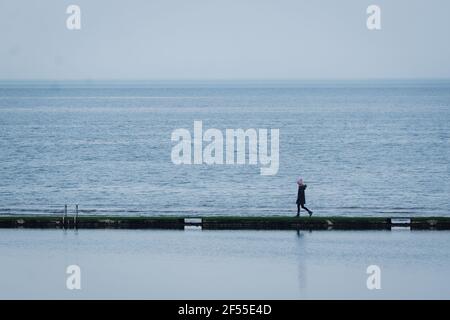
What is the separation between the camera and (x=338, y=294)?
83.4 ft

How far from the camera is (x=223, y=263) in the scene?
1185 inches

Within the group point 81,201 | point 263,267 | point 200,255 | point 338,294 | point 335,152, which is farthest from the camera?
point 335,152

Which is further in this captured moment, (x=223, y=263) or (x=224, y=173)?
(x=224, y=173)

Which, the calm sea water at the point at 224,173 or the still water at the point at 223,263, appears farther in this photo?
the calm sea water at the point at 224,173

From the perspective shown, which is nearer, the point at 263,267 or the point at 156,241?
the point at 263,267

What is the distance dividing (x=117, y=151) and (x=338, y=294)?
82.8 m

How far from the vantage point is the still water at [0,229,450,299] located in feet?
84.4

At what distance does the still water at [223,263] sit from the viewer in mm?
25719

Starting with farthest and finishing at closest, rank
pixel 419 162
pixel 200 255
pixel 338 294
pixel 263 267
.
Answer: pixel 419 162 → pixel 200 255 → pixel 263 267 → pixel 338 294

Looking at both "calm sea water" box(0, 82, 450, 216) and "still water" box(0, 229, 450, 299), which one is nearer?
"still water" box(0, 229, 450, 299)

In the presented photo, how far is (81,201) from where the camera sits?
65.3 meters

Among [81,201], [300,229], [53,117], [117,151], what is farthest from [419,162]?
[53,117]
